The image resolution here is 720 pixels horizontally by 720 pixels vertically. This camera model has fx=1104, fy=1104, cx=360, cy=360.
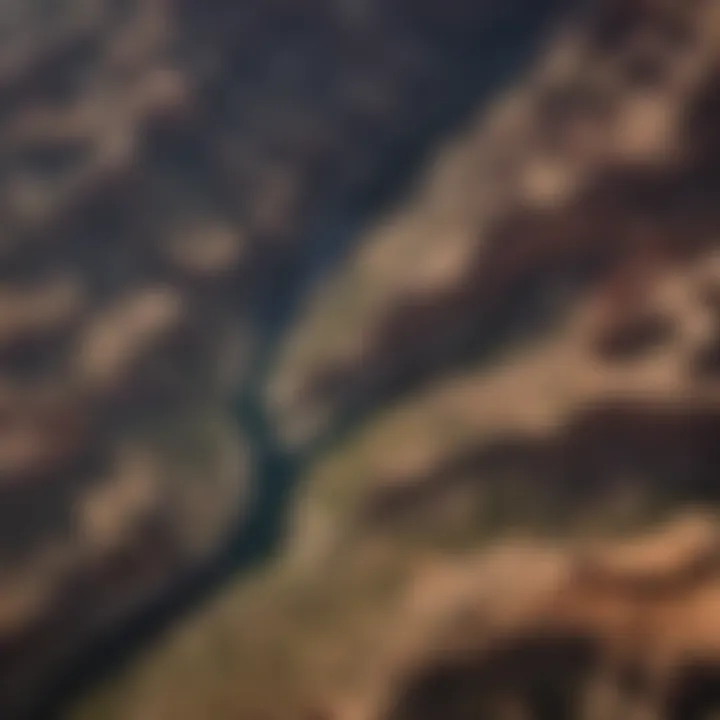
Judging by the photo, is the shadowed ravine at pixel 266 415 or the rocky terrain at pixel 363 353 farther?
the shadowed ravine at pixel 266 415

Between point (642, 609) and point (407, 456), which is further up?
point (407, 456)

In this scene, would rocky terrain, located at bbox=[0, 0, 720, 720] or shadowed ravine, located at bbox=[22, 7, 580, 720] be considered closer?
rocky terrain, located at bbox=[0, 0, 720, 720]

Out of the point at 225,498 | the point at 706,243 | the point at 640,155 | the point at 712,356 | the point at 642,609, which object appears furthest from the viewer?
the point at 225,498

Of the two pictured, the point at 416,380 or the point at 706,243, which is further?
the point at 416,380

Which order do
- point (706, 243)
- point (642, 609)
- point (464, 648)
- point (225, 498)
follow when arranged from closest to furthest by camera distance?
point (642, 609) → point (464, 648) → point (706, 243) → point (225, 498)

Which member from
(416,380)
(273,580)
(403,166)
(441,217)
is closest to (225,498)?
(273,580)

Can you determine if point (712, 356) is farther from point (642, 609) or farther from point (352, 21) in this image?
point (352, 21)

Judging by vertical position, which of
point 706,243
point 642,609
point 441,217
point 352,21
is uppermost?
point 352,21

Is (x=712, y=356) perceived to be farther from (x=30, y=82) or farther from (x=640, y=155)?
(x=30, y=82)
